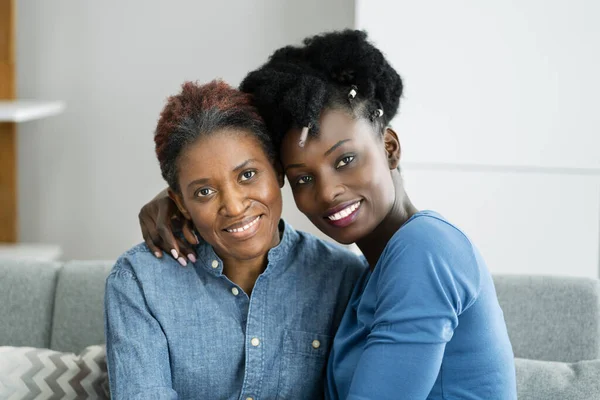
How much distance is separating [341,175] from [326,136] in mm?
78

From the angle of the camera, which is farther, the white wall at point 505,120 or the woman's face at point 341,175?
the white wall at point 505,120

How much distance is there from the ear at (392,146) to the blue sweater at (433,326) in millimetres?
197

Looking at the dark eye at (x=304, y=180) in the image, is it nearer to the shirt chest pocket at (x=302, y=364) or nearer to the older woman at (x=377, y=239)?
the older woman at (x=377, y=239)

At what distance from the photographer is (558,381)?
1.73 m

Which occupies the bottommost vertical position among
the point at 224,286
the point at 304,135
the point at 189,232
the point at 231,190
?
the point at 224,286

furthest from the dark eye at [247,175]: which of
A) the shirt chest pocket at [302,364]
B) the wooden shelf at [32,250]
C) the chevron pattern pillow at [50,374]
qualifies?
the wooden shelf at [32,250]

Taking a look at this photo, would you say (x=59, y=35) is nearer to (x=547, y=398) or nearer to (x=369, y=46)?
(x=369, y=46)

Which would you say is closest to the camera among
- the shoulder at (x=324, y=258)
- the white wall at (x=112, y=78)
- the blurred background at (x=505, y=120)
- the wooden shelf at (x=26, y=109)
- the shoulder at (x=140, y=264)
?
the shoulder at (x=140, y=264)

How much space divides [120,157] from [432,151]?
1.26 metres

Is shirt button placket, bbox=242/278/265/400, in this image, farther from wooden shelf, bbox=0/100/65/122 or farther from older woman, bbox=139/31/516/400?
wooden shelf, bbox=0/100/65/122

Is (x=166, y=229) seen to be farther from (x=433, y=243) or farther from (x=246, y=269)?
(x=433, y=243)

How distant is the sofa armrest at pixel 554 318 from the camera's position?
6.21ft

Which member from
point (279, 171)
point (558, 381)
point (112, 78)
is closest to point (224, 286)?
point (279, 171)

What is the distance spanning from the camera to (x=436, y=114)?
8.44ft
